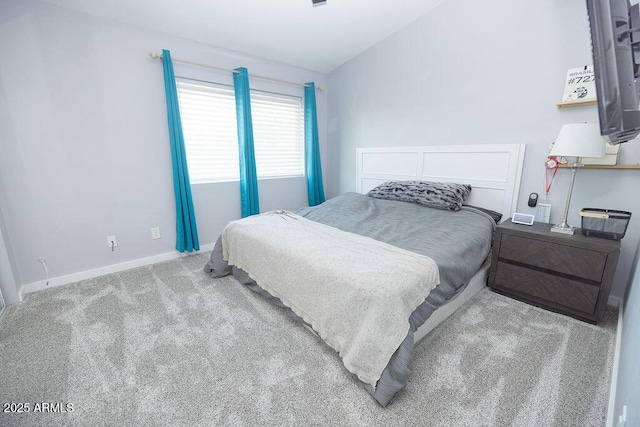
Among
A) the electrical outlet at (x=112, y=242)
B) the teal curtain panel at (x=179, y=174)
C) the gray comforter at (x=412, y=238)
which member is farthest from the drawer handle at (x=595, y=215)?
the electrical outlet at (x=112, y=242)

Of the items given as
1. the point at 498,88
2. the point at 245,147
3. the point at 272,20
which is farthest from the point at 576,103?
the point at 245,147

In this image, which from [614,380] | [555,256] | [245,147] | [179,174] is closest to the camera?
[614,380]

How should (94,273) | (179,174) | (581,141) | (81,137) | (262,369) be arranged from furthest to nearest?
(179,174)
(94,273)
(81,137)
(581,141)
(262,369)

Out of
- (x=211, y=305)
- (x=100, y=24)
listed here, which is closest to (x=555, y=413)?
(x=211, y=305)

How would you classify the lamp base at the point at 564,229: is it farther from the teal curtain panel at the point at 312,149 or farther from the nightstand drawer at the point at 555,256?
the teal curtain panel at the point at 312,149

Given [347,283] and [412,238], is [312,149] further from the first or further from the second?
[347,283]

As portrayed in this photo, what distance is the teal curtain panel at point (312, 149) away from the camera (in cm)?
354

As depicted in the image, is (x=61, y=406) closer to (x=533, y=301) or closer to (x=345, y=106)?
(x=533, y=301)

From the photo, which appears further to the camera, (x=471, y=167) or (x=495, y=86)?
(x=471, y=167)

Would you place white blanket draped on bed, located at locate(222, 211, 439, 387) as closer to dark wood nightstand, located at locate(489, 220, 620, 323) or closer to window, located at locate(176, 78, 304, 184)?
dark wood nightstand, located at locate(489, 220, 620, 323)

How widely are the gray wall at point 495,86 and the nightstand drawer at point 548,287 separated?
524mm

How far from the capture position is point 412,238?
178 cm

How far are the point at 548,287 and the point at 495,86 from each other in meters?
1.68

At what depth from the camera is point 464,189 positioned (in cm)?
243
